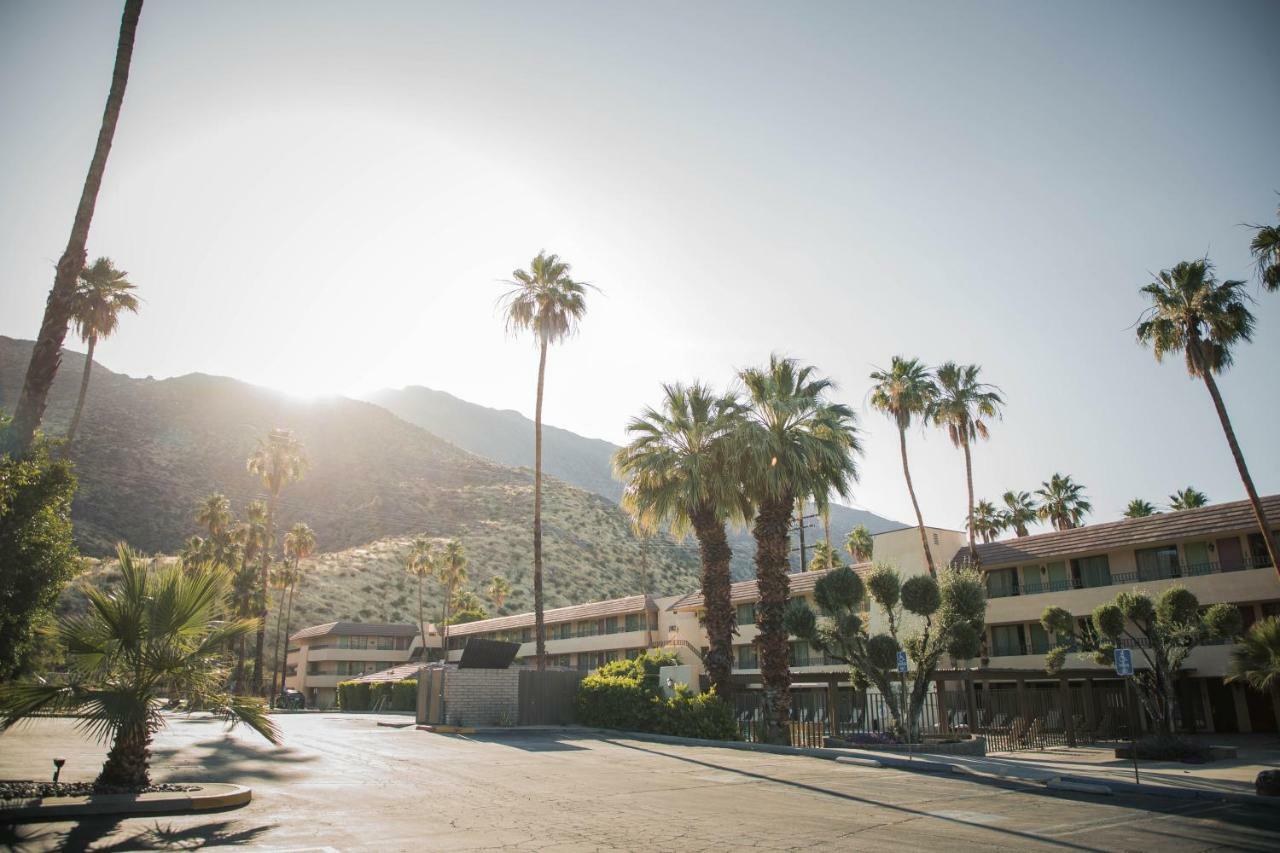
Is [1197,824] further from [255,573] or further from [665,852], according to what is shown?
[255,573]

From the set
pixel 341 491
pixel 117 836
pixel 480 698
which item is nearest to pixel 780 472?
pixel 480 698

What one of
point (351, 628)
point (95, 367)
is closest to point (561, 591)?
point (351, 628)

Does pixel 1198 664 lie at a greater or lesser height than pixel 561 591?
lesser

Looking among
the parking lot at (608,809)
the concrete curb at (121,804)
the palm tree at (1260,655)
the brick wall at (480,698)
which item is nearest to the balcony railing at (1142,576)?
the palm tree at (1260,655)

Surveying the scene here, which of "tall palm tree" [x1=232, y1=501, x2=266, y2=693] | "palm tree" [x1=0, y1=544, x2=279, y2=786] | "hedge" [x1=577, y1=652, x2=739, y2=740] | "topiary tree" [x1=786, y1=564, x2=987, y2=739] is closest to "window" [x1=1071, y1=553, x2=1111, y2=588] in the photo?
"topiary tree" [x1=786, y1=564, x2=987, y2=739]

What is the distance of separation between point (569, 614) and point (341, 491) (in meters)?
86.8

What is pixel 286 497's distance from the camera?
13412cm

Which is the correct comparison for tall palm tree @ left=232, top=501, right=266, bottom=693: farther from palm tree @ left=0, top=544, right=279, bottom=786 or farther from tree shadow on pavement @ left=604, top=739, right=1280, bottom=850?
palm tree @ left=0, top=544, right=279, bottom=786

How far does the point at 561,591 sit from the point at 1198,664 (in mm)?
72925

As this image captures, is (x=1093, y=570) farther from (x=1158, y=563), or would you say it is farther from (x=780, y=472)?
(x=780, y=472)

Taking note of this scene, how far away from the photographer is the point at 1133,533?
3494 centimetres

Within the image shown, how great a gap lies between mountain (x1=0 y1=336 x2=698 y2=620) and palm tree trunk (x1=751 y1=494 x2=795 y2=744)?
173 ft

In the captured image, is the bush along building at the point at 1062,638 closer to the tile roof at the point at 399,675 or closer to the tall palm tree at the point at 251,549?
the tile roof at the point at 399,675

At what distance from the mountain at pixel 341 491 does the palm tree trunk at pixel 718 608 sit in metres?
50.6
